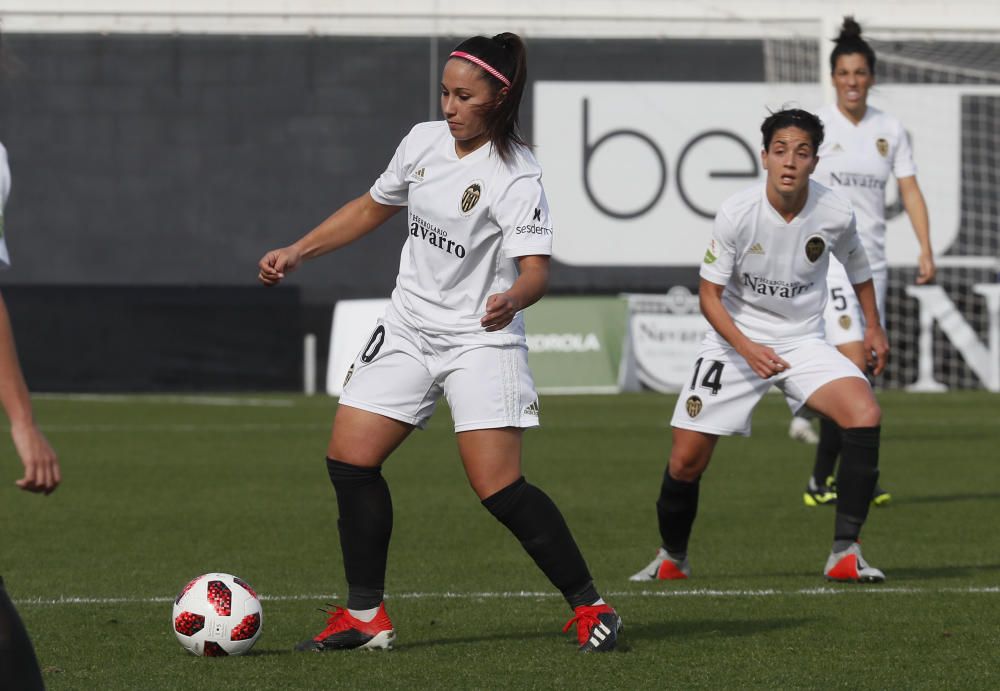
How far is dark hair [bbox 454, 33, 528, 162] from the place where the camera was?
5.19 m

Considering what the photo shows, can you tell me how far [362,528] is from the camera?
5445mm

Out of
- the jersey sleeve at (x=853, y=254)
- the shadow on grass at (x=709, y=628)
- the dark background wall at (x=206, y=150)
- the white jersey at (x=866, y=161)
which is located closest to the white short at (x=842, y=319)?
the white jersey at (x=866, y=161)

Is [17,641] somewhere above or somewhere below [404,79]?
below

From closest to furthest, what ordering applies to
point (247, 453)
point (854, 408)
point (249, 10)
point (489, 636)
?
point (489, 636) → point (854, 408) → point (247, 453) → point (249, 10)

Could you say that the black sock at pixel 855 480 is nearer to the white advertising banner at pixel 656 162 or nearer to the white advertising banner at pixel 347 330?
the white advertising banner at pixel 347 330

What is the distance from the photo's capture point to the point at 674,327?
21.1m

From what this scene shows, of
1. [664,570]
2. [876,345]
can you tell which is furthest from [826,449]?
[664,570]

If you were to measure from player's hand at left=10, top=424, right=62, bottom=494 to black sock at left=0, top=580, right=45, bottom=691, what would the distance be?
0.23 meters

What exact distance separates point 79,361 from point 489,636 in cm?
1691

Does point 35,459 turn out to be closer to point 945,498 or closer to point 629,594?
point 629,594

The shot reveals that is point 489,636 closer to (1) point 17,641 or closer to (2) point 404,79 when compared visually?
(1) point 17,641

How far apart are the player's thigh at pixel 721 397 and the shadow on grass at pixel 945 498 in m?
3.39

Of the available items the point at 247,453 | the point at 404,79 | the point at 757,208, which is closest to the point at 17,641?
the point at 757,208

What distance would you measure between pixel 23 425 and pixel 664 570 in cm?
402
